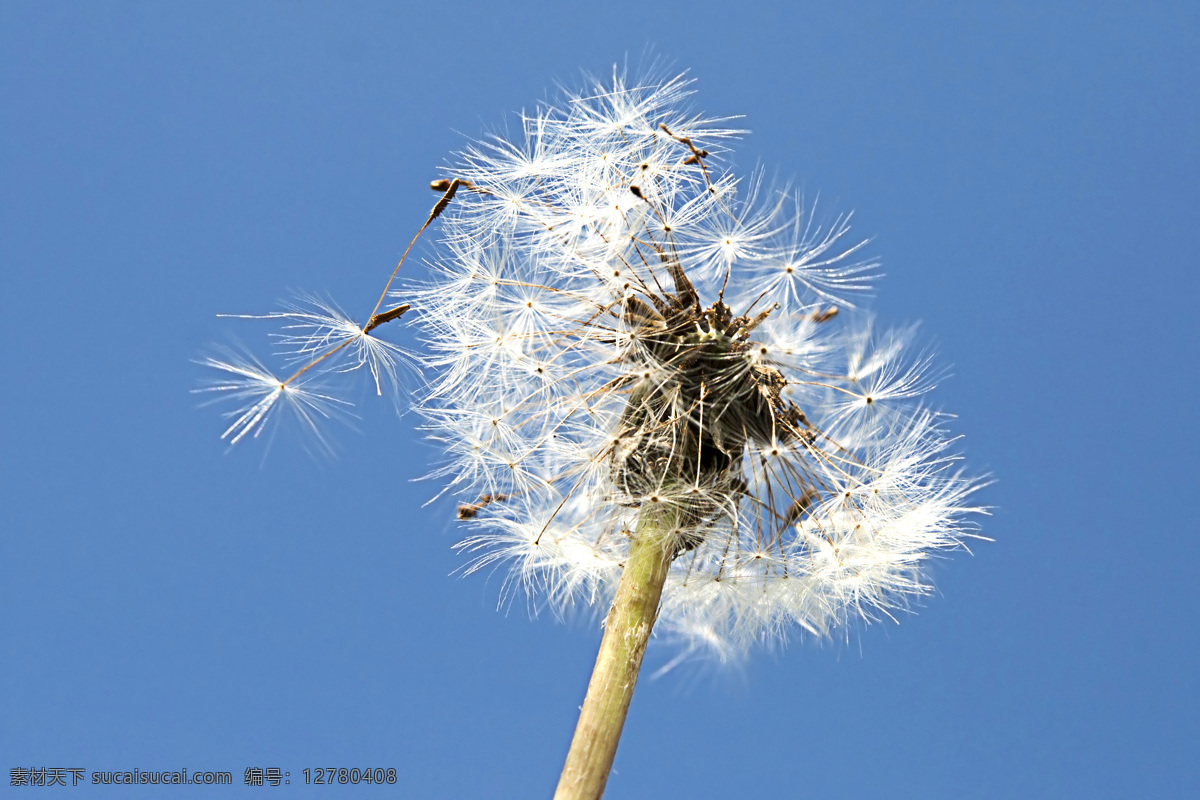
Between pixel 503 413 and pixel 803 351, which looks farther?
pixel 503 413

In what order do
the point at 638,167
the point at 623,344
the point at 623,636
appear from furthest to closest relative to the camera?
1. the point at 638,167
2. the point at 623,344
3. the point at 623,636

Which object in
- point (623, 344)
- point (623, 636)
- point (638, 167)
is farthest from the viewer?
point (638, 167)

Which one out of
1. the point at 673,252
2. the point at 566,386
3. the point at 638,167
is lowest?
the point at 566,386

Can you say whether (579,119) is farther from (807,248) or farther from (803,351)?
(803,351)

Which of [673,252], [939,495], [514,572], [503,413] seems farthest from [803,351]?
[514,572]

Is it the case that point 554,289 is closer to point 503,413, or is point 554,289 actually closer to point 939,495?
point 503,413

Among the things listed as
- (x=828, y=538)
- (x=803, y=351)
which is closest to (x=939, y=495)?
(x=828, y=538)

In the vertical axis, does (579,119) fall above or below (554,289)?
above
